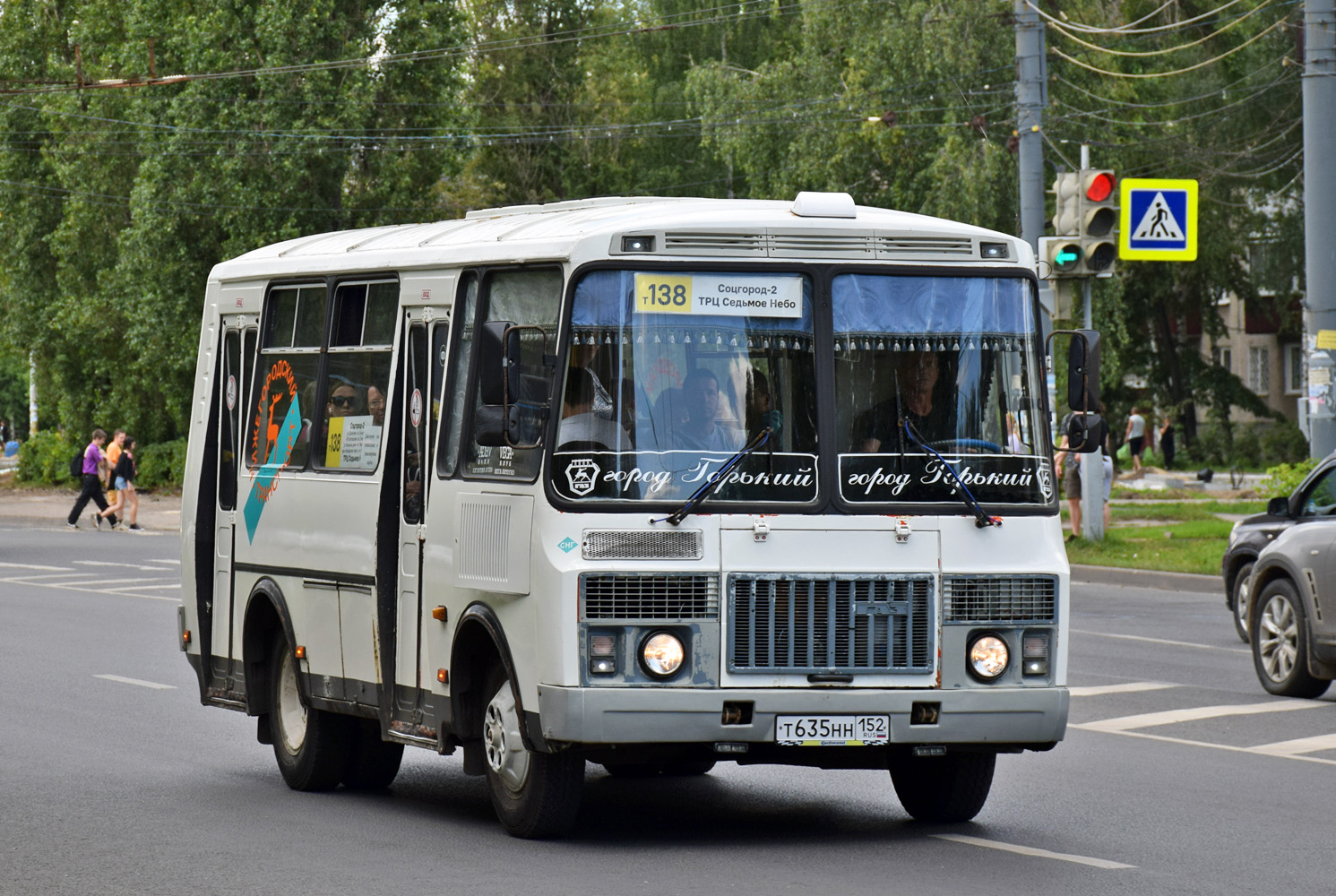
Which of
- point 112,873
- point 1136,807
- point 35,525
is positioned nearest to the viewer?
point 112,873

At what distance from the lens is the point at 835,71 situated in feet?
154

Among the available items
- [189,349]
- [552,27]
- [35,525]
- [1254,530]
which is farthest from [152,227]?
[1254,530]

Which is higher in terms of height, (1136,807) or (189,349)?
(189,349)

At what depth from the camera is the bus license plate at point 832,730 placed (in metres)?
8.19

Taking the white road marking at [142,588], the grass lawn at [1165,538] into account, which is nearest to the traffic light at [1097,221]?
the grass lawn at [1165,538]

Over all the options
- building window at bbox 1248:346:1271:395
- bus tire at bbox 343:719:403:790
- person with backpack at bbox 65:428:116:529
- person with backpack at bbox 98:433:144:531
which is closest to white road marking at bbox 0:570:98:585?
person with backpack at bbox 65:428:116:529

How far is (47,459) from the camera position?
175ft

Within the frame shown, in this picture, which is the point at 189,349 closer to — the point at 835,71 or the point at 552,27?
the point at 835,71

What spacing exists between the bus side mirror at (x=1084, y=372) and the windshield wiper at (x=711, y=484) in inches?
52.1

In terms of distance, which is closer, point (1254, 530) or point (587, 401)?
point (587, 401)

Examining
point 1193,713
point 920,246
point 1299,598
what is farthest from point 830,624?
point 1299,598

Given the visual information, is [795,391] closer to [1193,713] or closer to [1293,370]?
[1193,713]

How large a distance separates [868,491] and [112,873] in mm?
3250

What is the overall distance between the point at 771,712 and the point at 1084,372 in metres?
1.95
